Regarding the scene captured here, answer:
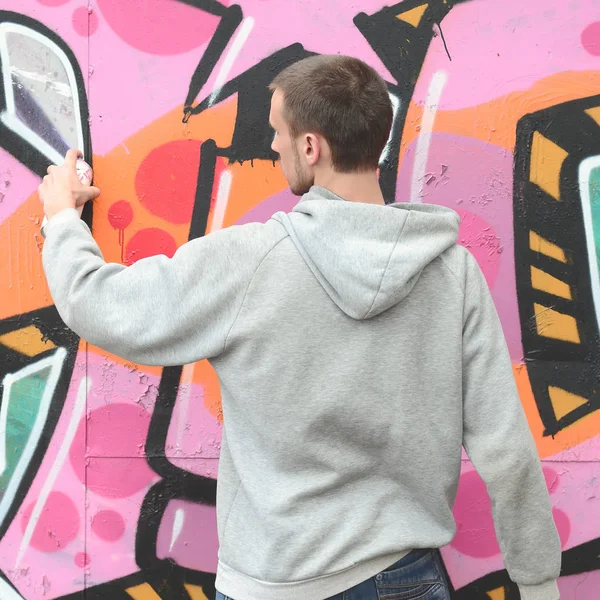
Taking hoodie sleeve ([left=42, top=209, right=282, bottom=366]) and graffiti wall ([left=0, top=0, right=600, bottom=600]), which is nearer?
hoodie sleeve ([left=42, top=209, right=282, bottom=366])

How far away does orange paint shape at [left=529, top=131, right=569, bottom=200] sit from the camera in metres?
2.14

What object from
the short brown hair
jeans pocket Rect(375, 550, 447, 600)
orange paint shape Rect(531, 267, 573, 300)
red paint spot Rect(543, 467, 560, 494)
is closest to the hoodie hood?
the short brown hair

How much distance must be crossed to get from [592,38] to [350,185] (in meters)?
1.17

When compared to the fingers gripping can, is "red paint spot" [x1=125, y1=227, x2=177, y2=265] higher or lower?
lower

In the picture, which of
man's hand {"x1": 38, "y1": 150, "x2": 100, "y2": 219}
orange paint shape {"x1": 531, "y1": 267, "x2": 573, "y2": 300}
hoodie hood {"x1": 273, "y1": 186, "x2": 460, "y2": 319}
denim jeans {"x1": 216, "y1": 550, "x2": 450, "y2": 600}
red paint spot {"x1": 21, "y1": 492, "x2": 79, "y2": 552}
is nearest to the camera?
hoodie hood {"x1": 273, "y1": 186, "x2": 460, "y2": 319}

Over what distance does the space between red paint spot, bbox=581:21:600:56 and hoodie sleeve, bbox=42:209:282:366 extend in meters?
1.35

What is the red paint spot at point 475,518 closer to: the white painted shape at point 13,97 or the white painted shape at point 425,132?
the white painted shape at point 425,132

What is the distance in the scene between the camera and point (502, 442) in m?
1.46

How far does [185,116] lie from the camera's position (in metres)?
2.16

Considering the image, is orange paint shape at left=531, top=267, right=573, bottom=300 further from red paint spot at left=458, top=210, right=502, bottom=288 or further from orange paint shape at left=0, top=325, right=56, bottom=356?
orange paint shape at left=0, top=325, right=56, bottom=356

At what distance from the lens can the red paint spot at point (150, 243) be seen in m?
2.19

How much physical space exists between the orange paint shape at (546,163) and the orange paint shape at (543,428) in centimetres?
57

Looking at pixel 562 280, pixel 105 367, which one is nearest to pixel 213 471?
pixel 105 367

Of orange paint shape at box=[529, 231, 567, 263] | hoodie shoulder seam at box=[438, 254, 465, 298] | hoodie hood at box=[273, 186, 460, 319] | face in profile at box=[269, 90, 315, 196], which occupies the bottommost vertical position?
orange paint shape at box=[529, 231, 567, 263]
